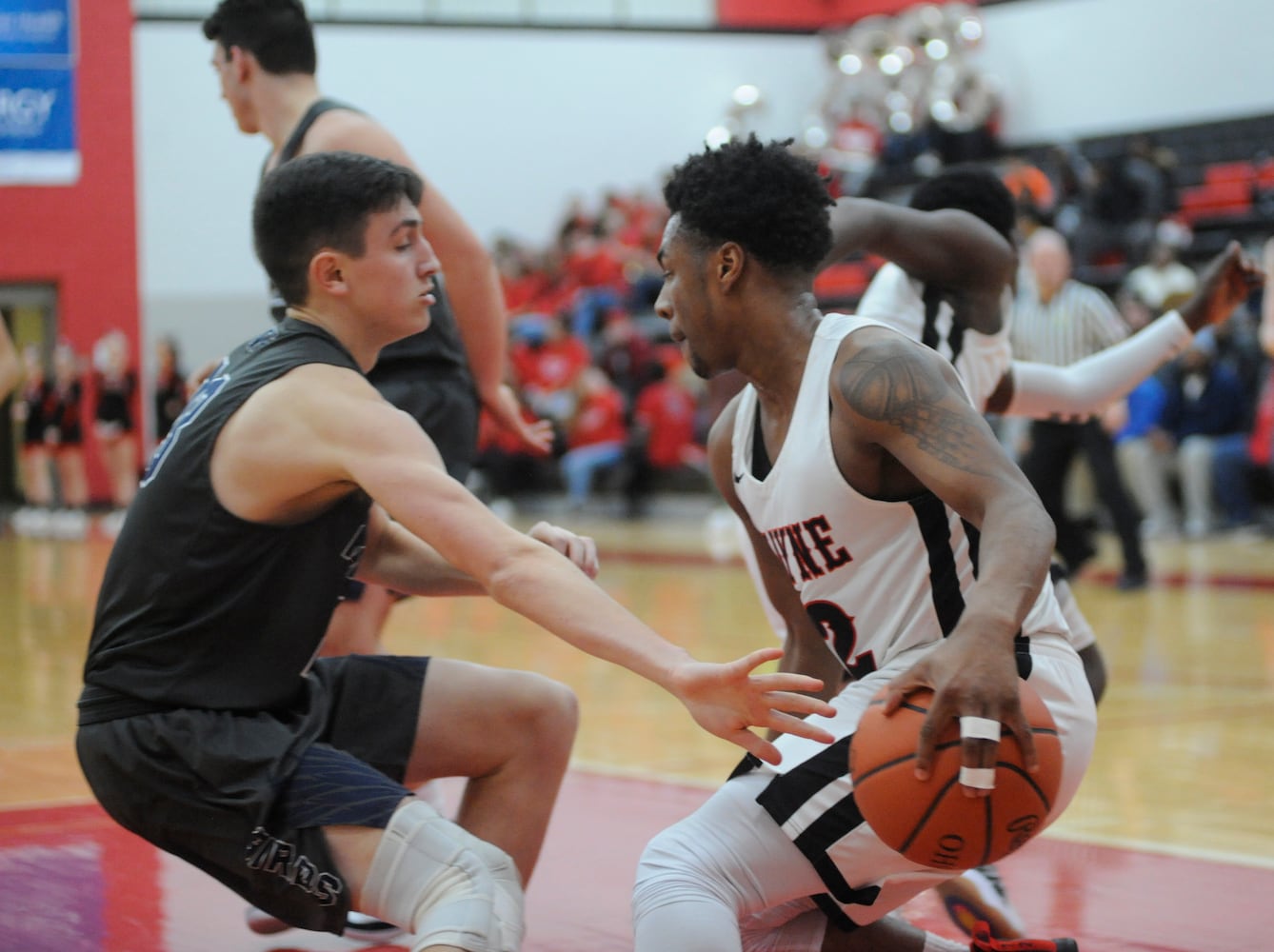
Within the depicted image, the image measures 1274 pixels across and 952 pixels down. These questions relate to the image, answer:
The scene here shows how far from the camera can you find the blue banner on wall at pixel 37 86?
44.0 feet

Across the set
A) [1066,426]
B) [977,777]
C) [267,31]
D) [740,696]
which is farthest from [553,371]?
[977,777]

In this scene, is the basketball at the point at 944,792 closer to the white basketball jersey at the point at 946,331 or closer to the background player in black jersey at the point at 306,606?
the background player in black jersey at the point at 306,606

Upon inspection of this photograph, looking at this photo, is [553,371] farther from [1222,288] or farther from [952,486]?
[952,486]

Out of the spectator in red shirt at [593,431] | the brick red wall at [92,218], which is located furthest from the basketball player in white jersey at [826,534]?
the brick red wall at [92,218]

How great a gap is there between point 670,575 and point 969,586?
26.9ft

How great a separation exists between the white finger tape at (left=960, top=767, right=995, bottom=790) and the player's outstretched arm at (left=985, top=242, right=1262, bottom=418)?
179 cm

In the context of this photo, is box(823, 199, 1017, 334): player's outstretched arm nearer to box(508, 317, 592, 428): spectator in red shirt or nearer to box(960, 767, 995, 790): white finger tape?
box(960, 767, 995, 790): white finger tape

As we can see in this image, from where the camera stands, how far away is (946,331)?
3791mm

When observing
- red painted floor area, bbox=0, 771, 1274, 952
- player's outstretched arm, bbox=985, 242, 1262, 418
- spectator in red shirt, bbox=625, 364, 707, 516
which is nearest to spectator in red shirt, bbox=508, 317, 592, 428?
spectator in red shirt, bbox=625, 364, 707, 516

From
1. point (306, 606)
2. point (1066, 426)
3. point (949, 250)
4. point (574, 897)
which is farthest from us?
point (1066, 426)

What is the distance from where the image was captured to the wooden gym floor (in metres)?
3.38

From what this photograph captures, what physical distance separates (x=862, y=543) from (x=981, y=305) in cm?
126

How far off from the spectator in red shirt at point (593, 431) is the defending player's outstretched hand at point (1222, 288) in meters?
12.7

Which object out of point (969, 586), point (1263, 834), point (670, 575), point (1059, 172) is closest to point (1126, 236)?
point (1059, 172)
